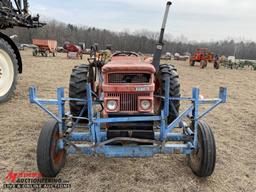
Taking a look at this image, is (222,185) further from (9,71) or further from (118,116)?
(9,71)

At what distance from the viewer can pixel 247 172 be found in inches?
152

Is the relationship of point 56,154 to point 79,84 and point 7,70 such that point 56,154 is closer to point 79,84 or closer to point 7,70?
point 79,84

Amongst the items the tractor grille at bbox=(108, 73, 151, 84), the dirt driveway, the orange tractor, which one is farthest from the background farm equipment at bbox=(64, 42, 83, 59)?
the tractor grille at bbox=(108, 73, 151, 84)

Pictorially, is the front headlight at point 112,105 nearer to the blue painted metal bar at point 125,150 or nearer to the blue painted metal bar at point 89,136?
the blue painted metal bar at point 89,136

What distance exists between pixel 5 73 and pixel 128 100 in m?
3.96

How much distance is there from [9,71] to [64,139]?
381 cm

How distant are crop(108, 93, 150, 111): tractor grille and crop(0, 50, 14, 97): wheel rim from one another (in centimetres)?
376

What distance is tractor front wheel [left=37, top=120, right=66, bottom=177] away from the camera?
3.27 meters

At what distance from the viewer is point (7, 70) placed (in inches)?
256

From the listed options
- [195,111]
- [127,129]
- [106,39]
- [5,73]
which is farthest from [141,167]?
[106,39]

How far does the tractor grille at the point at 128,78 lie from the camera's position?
3643 millimetres

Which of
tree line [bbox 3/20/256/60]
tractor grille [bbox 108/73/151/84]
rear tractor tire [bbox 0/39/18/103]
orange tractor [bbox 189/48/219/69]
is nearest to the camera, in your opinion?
tractor grille [bbox 108/73/151/84]

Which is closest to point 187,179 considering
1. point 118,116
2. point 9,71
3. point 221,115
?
point 118,116

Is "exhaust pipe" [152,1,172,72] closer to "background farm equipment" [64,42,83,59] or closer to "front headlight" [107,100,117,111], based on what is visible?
"front headlight" [107,100,117,111]
